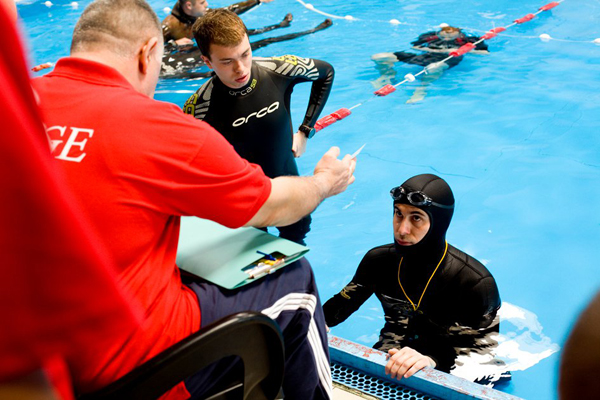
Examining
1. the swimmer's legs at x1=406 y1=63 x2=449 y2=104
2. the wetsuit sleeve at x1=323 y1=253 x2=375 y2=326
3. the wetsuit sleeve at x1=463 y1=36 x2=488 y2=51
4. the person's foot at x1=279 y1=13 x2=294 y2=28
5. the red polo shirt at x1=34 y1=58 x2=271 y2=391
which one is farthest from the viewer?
the person's foot at x1=279 y1=13 x2=294 y2=28

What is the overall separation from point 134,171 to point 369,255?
83.1 inches

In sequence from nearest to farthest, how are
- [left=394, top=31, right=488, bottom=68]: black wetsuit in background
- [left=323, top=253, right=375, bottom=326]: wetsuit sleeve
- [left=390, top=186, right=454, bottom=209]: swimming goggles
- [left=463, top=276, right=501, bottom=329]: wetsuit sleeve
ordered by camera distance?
[left=463, top=276, right=501, bottom=329]: wetsuit sleeve → [left=390, top=186, right=454, bottom=209]: swimming goggles → [left=323, top=253, right=375, bottom=326]: wetsuit sleeve → [left=394, top=31, right=488, bottom=68]: black wetsuit in background

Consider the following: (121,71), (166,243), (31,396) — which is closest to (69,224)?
(31,396)

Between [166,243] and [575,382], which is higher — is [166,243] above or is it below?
below

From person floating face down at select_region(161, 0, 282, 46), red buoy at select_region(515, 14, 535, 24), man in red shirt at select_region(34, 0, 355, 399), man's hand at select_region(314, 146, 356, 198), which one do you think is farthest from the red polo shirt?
red buoy at select_region(515, 14, 535, 24)

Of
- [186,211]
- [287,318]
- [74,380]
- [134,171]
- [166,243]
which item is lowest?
[287,318]

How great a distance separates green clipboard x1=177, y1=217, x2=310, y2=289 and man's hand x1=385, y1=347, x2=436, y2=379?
0.96 metres

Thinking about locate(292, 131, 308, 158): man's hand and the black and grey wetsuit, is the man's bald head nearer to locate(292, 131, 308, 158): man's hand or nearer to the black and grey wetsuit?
the black and grey wetsuit

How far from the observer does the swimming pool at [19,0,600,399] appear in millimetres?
4570

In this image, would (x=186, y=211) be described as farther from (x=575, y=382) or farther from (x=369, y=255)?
(x=369, y=255)

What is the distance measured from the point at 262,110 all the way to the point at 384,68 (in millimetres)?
5093

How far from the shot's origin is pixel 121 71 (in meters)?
1.68

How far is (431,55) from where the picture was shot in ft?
26.9

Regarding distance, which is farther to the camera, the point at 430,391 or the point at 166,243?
the point at 430,391
